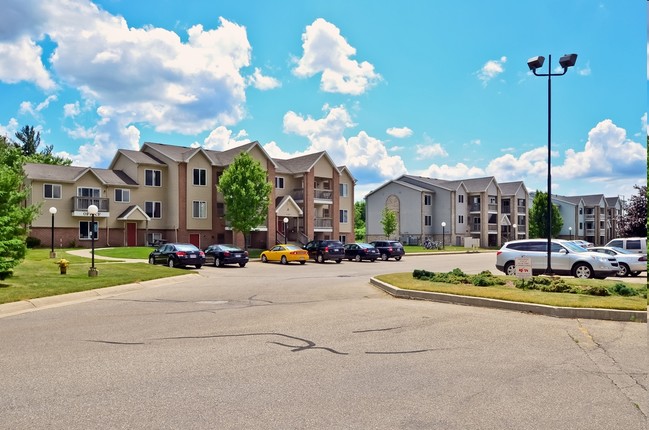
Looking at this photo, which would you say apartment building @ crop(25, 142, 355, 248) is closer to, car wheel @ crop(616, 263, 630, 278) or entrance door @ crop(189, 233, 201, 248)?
entrance door @ crop(189, 233, 201, 248)

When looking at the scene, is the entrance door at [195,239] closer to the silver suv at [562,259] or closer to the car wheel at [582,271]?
the silver suv at [562,259]

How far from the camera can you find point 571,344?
29.8 ft

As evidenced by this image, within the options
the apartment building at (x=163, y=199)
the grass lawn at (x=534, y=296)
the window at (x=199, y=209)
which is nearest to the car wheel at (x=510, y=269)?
the grass lawn at (x=534, y=296)

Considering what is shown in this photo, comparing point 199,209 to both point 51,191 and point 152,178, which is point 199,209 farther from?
point 51,191

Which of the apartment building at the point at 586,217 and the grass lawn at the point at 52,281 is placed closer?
the grass lawn at the point at 52,281

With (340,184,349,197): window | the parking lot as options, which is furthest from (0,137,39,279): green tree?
(340,184,349,197): window

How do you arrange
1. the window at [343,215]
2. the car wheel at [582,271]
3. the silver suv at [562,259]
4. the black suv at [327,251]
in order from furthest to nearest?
1. the window at [343,215]
2. the black suv at [327,251]
3. the car wheel at [582,271]
4. the silver suv at [562,259]

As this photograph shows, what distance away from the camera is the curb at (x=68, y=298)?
1345 centimetres

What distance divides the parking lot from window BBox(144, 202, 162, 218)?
4013 cm

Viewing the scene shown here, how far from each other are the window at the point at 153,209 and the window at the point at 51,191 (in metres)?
7.56

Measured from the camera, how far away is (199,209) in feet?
170

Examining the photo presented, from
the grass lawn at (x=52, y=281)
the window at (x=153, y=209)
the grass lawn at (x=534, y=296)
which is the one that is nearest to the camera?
the grass lawn at (x=534, y=296)

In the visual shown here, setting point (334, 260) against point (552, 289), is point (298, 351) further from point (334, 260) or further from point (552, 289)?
point (334, 260)

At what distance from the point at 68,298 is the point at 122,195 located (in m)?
37.1
